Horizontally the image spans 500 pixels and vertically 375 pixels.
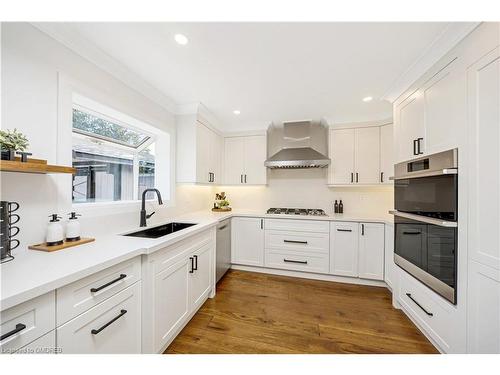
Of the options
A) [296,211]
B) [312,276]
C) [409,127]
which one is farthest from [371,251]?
[409,127]

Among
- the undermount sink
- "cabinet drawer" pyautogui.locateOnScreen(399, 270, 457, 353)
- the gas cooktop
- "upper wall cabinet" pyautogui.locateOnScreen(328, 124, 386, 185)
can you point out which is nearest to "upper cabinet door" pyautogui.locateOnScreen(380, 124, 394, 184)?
"upper wall cabinet" pyautogui.locateOnScreen(328, 124, 386, 185)

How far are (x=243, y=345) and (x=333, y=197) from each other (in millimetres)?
2501

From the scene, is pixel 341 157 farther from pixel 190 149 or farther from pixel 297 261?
pixel 190 149

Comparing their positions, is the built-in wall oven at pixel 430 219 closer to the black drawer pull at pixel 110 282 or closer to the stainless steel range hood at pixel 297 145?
the stainless steel range hood at pixel 297 145

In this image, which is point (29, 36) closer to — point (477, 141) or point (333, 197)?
point (477, 141)

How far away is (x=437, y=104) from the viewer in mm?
1466

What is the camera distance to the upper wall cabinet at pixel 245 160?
10.8 feet

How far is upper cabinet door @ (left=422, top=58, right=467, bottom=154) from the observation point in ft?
4.15

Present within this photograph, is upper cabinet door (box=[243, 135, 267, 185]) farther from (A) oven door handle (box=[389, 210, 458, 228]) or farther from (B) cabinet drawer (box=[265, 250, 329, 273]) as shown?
(A) oven door handle (box=[389, 210, 458, 228])

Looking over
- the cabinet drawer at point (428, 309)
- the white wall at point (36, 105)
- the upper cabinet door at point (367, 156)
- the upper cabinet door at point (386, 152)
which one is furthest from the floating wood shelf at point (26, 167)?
the upper cabinet door at point (386, 152)

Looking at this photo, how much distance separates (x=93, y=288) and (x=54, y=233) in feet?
1.71

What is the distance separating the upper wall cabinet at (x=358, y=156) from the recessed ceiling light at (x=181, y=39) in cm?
239

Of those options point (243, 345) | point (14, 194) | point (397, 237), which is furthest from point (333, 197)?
point (14, 194)

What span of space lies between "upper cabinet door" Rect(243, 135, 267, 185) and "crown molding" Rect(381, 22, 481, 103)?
1.85 m
